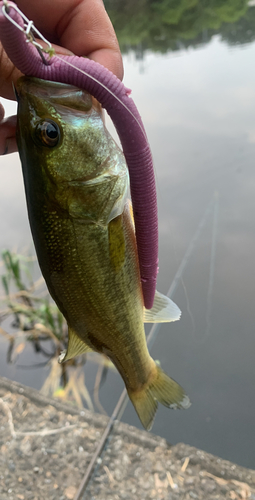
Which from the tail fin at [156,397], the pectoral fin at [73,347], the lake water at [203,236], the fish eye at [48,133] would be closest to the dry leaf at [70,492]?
the lake water at [203,236]

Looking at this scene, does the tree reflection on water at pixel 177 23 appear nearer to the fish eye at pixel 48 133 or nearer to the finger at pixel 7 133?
the finger at pixel 7 133

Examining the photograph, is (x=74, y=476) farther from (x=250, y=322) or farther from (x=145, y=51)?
(x=145, y=51)

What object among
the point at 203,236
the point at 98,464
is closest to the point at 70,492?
the point at 98,464

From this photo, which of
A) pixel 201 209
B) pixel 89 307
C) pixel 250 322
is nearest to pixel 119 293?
pixel 89 307

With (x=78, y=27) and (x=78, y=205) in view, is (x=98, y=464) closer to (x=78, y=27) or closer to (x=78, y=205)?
(x=78, y=205)

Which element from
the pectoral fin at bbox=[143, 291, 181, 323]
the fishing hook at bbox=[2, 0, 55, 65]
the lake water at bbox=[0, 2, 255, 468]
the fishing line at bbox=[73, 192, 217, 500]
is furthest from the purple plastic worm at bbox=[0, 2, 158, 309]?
the fishing line at bbox=[73, 192, 217, 500]
